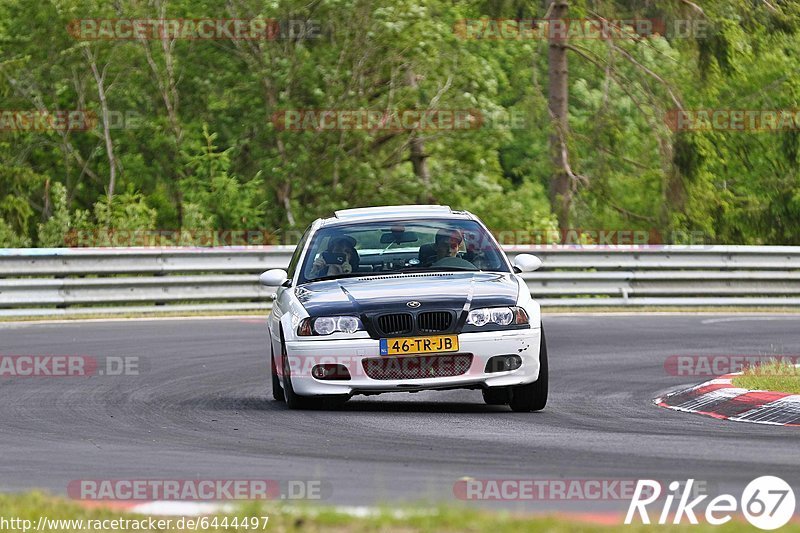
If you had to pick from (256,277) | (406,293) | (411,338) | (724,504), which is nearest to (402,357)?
(411,338)

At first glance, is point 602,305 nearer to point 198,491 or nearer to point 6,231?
point 6,231

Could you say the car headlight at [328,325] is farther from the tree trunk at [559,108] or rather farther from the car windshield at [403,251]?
the tree trunk at [559,108]

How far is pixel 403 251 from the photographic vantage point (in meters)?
11.6

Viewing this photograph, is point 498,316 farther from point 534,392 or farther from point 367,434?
point 367,434

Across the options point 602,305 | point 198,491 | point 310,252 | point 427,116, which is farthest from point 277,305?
point 427,116

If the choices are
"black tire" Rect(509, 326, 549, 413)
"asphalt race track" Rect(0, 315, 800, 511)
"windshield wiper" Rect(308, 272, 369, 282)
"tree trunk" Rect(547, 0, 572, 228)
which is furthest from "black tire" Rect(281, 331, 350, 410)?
"tree trunk" Rect(547, 0, 572, 228)

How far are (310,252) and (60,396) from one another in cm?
222

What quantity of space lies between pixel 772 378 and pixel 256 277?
11.4m

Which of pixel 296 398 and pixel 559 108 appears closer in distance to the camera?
pixel 296 398

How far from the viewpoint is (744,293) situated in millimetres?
22953

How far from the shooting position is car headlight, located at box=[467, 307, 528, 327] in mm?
10281

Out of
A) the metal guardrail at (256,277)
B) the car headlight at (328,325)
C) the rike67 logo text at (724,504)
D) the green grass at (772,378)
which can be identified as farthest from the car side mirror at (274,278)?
the metal guardrail at (256,277)

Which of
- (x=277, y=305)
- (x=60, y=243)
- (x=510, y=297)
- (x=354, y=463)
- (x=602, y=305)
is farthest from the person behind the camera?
(x=60, y=243)

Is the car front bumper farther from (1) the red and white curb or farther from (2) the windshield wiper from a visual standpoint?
(1) the red and white curb
